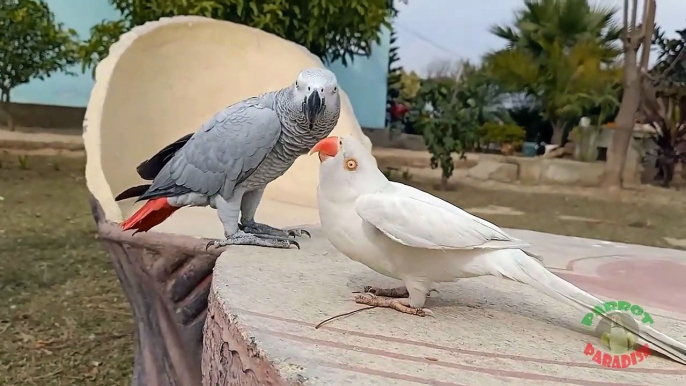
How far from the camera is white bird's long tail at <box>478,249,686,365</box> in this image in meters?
0.48

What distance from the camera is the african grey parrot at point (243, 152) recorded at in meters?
0.72

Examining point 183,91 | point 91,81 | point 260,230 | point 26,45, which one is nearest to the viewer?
point 260,230

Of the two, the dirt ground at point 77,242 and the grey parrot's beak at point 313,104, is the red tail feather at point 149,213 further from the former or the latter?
the dirt ground at point 77,242

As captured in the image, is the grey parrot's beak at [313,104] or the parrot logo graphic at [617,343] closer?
the parrot logo graphic at [617,343]

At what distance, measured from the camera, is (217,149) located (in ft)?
2.51

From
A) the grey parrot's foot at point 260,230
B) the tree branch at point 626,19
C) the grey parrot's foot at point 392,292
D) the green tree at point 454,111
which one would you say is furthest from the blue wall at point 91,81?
the grey parrot's foot at point 392,292

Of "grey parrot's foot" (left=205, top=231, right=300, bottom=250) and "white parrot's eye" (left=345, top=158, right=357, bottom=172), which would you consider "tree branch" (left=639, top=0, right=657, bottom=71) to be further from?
"white parrot's eye" (left=345, top=158, right=357, bottom=172)

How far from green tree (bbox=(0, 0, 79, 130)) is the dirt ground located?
243mm

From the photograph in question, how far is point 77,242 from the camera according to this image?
1.64m

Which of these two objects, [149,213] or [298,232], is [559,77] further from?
[149,213]

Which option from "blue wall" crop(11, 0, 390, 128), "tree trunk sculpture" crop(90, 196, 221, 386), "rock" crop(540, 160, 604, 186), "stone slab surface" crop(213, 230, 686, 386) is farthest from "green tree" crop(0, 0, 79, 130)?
"rock" crop(540, 160, 604, 186)

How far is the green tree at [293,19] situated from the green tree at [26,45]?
10 centimetres

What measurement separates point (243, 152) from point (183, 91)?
771 mm

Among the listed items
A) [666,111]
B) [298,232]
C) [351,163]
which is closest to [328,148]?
[351,163]
